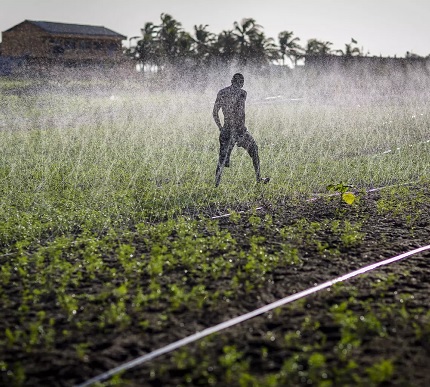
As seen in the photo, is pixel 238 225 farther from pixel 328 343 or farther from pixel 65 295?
pixel 328 343

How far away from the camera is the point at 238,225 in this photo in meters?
9.91

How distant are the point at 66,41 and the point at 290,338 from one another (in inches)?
2269

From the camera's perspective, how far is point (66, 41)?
196 feet

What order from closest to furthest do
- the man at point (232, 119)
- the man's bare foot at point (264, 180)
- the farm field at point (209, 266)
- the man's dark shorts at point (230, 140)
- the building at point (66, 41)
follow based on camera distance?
1. the farm field at point (209, 266)
2. the man at point (232, 119)
3. the man's dark shorts at point (230, 140)
4. the man's bare foot at point (264, 180)
5. the building at point (66, 41)

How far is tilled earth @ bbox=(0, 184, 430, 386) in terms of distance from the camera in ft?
15.8

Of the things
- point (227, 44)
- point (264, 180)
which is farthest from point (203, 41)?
point (264, 180)

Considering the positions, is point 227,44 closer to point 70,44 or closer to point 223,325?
point 70,44

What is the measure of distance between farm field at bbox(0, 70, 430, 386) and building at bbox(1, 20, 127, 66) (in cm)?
4169

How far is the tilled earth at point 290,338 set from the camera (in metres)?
4.81

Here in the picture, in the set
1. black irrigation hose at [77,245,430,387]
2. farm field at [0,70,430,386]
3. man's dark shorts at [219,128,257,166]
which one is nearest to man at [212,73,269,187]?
man's dark shorts at [219,128,257,166]

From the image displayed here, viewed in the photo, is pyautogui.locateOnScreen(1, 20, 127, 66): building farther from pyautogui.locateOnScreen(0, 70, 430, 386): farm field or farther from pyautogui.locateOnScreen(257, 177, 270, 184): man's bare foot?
pyautogui.locateOnScreen(257, 177, 270, 184): man's bare foot

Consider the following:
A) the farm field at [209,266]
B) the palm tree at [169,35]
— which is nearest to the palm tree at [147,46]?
the palm tree at [169,35]

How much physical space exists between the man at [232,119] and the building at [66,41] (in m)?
46.9

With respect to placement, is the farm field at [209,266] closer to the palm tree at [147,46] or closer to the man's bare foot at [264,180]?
the man's bare foot at [264,180]
